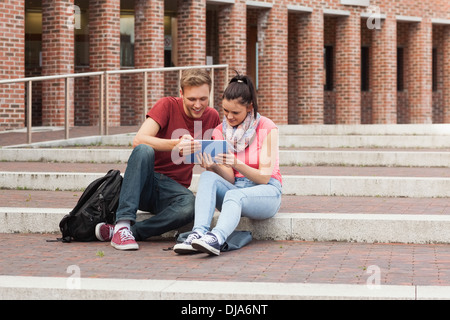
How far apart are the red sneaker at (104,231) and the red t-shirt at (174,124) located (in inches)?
22.9

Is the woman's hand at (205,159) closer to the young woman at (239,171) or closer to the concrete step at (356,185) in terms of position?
the young woman at (239,171)

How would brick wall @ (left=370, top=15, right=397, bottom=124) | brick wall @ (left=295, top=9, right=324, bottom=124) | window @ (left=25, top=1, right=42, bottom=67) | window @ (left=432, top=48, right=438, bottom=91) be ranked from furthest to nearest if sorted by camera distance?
window @ (left=432, top=48, right=438, bottom=91), brick wall @ (left=370, top=15, right=397, bottom=124), brick wall @ (left=295, top=9, right=324, bottom=124), window @ (left=25, top=1, right=42, bottom=67)

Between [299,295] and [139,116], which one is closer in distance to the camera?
[299,295]

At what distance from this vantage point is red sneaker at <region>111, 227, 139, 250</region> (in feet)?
20.7

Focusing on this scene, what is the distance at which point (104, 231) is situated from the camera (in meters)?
6.66

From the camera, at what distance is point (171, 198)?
6.68 m

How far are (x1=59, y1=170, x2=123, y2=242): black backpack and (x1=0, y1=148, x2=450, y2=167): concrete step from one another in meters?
6.21

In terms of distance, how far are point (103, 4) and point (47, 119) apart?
18.2 ft

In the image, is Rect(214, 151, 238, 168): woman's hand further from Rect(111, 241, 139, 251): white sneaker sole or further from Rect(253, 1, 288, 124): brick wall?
Rect(253, 1, 288, 124): brick wall

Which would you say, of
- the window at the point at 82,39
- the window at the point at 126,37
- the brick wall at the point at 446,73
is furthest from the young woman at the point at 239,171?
the brick wall at the point at 446,73

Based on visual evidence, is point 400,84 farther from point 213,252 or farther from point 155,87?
point 213,252

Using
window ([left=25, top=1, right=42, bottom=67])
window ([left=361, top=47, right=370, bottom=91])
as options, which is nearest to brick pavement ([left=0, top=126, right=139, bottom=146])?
window ([left=25, top=1, right=42, bottom=67])

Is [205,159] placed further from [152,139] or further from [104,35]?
[104,35]
